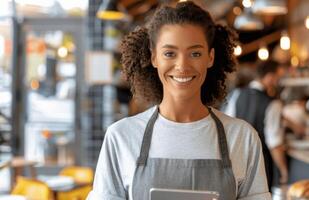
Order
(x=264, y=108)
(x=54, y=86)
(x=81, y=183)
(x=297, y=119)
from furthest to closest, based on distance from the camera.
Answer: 1. (x=54, y=86)
2. (x=297, y=119)
3. (x=81, y=183)
4. (x=264, y=108)

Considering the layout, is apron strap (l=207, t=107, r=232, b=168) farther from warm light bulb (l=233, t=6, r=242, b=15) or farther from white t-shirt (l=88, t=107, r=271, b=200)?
warm light bulb (l=233, t=6, r=242, b=15)

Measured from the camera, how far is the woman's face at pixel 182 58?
188 centimetres

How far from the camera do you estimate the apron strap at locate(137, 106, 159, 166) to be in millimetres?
1892

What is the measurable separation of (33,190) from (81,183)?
1023 mm

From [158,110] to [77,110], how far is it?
6.35 meters

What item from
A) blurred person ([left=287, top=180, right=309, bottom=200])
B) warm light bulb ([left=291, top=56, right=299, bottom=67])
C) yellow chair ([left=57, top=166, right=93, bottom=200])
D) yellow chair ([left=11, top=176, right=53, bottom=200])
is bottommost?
yellow chair ([left=57, top=166, right=93, bottom=200])

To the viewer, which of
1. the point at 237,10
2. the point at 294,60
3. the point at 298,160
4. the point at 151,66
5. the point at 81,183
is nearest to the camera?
the point at 151,66

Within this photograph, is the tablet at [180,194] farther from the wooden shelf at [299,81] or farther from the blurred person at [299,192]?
the wooden shelf at [299,81]

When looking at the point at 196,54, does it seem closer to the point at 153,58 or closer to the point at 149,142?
the point at 153,58

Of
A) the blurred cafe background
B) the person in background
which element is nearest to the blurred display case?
the blurred cafe background

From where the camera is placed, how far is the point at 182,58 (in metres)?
1.87

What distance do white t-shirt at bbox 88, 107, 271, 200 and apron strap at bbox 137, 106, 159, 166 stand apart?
0.01m

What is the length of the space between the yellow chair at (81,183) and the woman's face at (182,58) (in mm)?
3056

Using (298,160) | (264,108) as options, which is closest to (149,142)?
(264,108)
